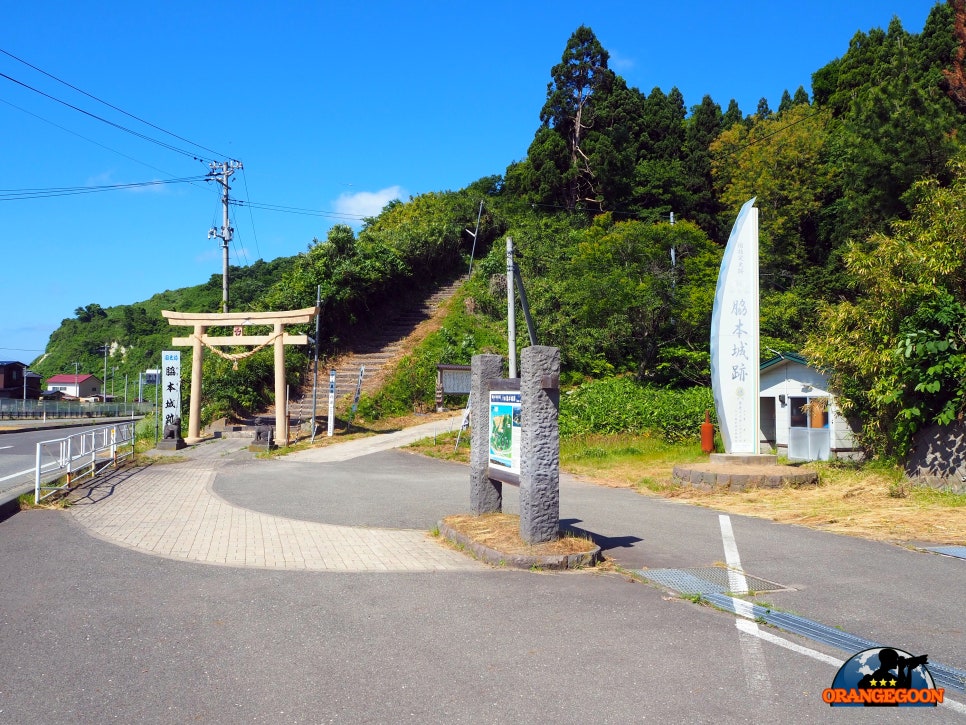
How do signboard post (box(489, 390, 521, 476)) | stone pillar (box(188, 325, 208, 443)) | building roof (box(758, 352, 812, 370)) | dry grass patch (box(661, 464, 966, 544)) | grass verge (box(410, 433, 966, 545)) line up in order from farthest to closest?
stone pillar (box(188, 325, 208, 443)) < building roof (box(758, 352, 812, 370)) < grass verge (box(410, 433, 966, 545)) < dry grass patch (box(661, 464, 966, 544)) < signboard post (box(489, 390, 521, 476))

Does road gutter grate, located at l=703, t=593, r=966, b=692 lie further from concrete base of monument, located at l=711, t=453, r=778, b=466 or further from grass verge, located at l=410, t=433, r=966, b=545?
concrete base of monument, located at l=711, t=453, r=778, b=466

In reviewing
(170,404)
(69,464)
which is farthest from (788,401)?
(170,404)

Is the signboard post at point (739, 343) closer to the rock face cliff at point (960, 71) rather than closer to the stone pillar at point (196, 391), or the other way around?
the stone pillar at point (196, 391)

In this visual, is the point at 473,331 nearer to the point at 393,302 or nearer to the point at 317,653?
the point at 393,302

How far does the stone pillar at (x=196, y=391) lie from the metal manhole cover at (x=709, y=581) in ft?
59.3

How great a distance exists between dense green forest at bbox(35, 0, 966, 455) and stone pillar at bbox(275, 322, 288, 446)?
6.04m

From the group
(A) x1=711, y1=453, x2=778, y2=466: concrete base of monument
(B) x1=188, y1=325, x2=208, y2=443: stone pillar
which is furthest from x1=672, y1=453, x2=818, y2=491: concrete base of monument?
(B) x1=188, y1=325, x2=208, y2=443: stone pillar

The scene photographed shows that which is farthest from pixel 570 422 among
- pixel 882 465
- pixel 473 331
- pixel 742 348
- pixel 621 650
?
pixel 621 650

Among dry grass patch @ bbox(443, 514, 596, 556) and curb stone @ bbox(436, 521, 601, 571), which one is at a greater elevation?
dry grass patch @ bbox(443, 514, 596, 556)

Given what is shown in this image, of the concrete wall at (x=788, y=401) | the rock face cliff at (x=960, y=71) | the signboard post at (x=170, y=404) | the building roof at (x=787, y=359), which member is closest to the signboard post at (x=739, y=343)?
the concrete wall at (x=788, y=401)

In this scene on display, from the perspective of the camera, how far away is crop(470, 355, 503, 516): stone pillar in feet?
29.5

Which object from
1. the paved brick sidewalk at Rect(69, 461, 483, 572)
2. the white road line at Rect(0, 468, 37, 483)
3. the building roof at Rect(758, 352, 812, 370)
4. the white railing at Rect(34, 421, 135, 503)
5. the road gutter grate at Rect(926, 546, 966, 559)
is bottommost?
the road gutter grate at Rect(926, 546, 966, 559)

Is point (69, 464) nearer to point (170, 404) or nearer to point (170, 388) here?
point (170, 404)

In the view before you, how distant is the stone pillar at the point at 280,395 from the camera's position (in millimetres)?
21406
